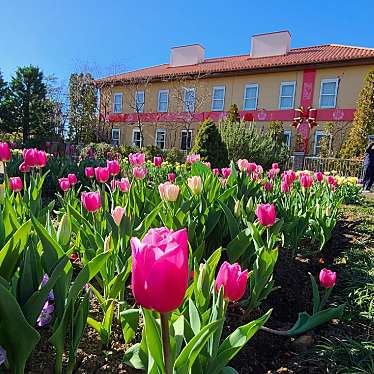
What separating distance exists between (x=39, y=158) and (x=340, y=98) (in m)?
18.0

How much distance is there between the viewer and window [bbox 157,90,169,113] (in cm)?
2346

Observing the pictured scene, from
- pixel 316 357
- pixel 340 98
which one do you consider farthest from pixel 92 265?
pixel 340 98

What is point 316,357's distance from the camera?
5.19 feet

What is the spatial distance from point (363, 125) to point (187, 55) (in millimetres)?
13685

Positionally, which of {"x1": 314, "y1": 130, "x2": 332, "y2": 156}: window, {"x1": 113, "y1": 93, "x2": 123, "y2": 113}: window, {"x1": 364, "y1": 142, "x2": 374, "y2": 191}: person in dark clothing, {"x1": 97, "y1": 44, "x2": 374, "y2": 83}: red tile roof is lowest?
{"x1": 364, "y1": 142, "x2": 374, "y2": 191}: person in dark clothing

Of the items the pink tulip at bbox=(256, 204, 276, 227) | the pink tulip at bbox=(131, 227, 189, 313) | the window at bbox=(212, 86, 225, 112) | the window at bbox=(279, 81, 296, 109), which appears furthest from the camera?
the window at bbox=(212, 86, 225, 112)

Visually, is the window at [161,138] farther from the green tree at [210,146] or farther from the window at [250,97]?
the green tree at [210,146]

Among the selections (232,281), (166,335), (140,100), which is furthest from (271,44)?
(166,335)

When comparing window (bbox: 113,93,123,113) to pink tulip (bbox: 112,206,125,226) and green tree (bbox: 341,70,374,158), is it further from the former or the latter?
pink tulip (bbox: 112,206,125,226)

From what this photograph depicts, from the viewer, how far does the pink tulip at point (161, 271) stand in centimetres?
63

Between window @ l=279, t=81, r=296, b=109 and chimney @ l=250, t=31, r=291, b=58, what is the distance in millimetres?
2797

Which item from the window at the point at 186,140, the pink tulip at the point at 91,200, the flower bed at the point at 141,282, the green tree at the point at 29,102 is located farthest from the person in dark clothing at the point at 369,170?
the green tree at the point at 29,102

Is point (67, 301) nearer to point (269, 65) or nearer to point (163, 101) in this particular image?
point (269, 65)

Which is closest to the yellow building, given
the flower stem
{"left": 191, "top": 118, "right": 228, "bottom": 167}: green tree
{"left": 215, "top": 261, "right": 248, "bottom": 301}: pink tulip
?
{"left": 191, "top": 118, "right": 228, "bottom": 167}: green tree
